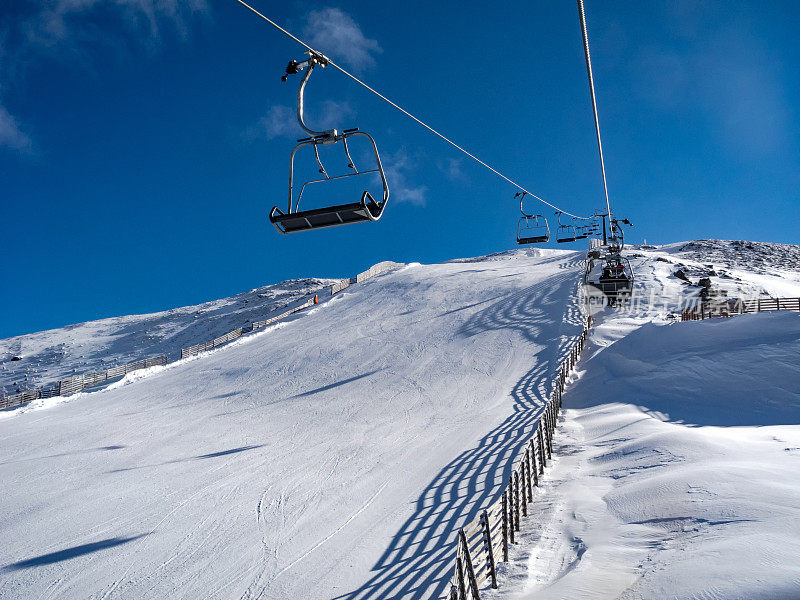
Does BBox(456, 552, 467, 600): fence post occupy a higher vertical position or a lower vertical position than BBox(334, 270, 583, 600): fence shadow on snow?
higher

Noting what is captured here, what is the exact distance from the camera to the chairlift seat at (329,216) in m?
5.32

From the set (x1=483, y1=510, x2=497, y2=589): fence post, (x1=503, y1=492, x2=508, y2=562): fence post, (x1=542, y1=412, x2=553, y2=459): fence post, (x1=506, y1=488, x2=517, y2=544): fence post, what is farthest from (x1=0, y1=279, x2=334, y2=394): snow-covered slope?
(x1=483, y1=510, x2=497, y2=589): fence post

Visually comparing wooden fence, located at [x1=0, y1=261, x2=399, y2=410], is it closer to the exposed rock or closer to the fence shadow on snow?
the fence shadow on snow

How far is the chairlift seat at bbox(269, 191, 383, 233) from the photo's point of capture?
5.32 metres

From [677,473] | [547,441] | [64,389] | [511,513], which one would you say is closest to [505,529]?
[511,513]

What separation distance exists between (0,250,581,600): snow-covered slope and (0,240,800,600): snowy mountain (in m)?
0.06

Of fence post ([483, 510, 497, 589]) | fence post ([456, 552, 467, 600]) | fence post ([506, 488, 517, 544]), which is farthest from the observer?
fence post ([506, 488, 517, 544])

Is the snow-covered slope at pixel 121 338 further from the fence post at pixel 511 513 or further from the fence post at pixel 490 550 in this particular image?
the fence post at pixel 490 550

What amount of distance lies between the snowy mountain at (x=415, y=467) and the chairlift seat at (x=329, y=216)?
4695 millimetres

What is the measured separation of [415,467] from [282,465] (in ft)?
11.2

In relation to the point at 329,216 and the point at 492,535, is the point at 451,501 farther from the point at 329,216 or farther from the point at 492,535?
the point at 329,216

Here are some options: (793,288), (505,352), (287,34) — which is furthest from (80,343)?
(793,288)

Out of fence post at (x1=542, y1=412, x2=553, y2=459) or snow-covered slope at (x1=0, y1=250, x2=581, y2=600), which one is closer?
snow-covered slope at (x1=0, y1=250, x2=581, y2=600)

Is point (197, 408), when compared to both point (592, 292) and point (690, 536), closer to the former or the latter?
point (690, 536)
